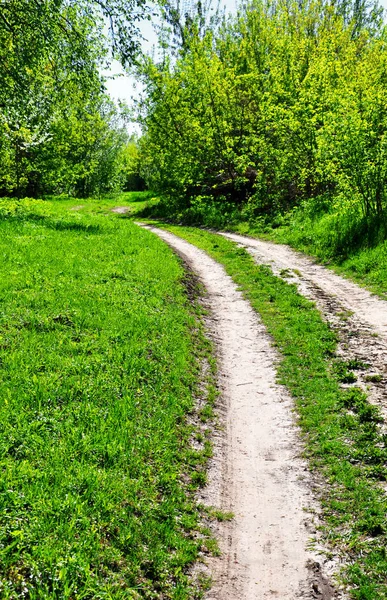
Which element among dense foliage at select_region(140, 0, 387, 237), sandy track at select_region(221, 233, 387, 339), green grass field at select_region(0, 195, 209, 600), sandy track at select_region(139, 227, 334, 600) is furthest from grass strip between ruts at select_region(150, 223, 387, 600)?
dense foliage at select_region(140, 0, 387, 237)

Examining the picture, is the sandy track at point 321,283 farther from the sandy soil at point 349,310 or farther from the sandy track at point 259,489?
the sandy track at point 259,489

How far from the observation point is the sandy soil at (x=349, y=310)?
348 inches

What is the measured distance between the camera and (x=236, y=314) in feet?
42.7

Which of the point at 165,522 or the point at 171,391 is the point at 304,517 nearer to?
the point at 165,522

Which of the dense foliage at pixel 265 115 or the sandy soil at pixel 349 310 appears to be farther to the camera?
the dense foliage at pixel 265 115

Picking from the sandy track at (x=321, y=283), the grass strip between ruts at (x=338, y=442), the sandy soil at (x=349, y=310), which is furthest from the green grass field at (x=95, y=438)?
the sandy track at (x=321, y=283)

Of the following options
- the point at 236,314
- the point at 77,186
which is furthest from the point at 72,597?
the point at 77,186

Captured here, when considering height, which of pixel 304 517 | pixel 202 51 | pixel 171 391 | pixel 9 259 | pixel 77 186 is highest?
pixel 202 51

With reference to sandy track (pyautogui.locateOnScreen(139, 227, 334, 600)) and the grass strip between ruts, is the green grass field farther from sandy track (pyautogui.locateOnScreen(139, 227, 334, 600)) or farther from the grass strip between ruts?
the grass strip between ruts

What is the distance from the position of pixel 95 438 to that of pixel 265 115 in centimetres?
2562

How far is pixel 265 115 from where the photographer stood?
27.6m

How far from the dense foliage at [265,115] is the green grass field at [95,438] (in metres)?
11.3

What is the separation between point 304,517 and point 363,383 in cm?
350

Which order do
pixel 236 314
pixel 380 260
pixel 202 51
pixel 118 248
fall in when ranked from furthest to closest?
1. pixel 202 51
2. pixel 118 248
3. pixel 380 260
4. pixel 236 314
